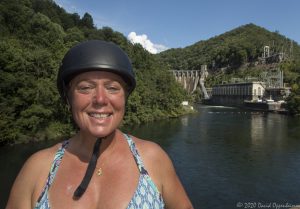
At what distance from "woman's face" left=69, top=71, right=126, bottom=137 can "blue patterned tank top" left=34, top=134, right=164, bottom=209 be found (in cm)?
25

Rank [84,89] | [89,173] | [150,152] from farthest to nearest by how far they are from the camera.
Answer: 1. [150,152]
2. [84,89]
3. [89,173]

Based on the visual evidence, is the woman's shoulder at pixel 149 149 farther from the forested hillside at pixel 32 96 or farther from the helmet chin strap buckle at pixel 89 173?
the forested hillside at pixel 32 96

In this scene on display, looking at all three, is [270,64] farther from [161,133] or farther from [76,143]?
[76,143]

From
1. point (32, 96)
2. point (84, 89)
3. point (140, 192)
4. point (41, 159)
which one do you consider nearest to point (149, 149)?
point (140, 192)

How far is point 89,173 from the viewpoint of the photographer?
82.7 inches

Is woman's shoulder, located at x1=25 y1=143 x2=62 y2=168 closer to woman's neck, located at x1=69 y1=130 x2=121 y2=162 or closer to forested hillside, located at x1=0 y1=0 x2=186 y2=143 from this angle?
woman's neck, located at x1=69 y1=130 x2=121 y2=162

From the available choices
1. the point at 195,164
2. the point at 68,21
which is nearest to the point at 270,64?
the point at 68,21

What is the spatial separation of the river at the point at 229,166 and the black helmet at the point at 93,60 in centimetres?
1585

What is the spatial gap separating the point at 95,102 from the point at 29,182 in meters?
0.60

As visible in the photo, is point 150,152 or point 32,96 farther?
point 32,96

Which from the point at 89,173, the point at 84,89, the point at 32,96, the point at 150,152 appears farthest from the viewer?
the point at 32,96

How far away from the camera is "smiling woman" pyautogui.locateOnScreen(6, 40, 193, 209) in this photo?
2094 millimetres

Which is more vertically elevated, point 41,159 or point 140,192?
point 41,159

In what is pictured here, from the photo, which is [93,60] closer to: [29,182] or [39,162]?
[39,162]
